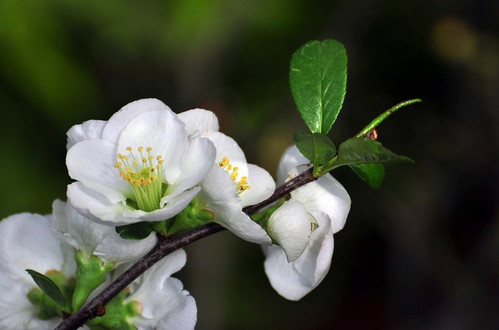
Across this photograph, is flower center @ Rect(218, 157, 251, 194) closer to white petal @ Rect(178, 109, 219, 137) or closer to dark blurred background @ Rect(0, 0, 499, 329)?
white petal @ Rect(178, 109, 219, 137)

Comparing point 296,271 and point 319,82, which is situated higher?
point 319,82

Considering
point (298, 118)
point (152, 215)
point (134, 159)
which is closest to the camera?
point (152, 215)

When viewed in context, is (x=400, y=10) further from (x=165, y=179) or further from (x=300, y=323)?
(x=165, y=179)

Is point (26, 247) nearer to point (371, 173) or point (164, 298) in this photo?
point (164, 298)

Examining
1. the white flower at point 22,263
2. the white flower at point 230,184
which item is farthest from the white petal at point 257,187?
the white flower at point 22,263

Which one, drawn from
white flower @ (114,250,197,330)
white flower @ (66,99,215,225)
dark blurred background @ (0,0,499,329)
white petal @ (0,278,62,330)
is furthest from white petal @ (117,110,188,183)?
dark blurred background @ (0,0,499,329)

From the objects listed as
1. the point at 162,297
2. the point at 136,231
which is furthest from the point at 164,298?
the point at 136,231

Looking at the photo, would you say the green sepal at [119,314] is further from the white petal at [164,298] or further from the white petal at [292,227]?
the white petal at [292,227]
